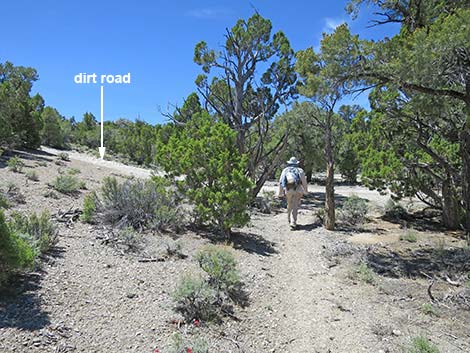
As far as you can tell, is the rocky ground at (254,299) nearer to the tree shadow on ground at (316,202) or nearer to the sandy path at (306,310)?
the sandy path at (306,310)

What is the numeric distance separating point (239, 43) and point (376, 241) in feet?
30.6

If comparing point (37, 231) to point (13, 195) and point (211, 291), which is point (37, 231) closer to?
point (211, 291)

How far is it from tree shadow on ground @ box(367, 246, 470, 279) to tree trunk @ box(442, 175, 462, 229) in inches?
131

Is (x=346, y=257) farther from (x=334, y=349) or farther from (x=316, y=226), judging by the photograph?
(x=334, y=349)

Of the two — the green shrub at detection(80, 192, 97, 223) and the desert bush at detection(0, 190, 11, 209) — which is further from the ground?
the desert bush at detection(0, 190, 11, 209)

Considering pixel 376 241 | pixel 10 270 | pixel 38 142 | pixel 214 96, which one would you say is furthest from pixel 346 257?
pixel 38 142

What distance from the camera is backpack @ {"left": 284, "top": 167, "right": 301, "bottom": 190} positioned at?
1017 cm

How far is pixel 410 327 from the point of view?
15.0ft

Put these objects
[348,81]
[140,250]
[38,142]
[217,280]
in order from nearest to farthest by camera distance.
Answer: [217,280] → [140,250] → [348,81] → [38,142]

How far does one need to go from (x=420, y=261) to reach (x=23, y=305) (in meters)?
6.90

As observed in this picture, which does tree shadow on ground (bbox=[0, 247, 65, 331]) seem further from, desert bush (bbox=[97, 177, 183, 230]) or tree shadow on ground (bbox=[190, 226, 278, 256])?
tree shadow on ground (bbox=[190, 226, 278, 256])

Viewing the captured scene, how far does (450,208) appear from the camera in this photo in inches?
442

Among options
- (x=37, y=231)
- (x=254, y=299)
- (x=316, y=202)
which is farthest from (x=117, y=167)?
(x=254, y=299)

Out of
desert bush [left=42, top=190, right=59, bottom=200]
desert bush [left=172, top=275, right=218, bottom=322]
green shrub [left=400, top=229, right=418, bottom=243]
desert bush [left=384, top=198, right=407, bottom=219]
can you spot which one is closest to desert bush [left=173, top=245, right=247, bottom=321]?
desert bush [left=172, top=275, right=218, bottom=322]
